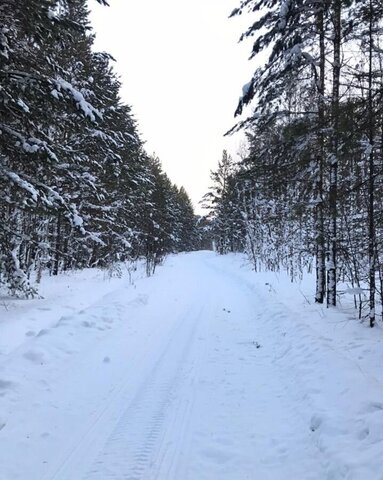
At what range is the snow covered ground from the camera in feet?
12.8

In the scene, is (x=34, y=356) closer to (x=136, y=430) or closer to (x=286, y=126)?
(x=136, y=430)

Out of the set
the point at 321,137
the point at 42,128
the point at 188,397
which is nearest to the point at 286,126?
the point at 321,137

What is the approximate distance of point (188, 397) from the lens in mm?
5469

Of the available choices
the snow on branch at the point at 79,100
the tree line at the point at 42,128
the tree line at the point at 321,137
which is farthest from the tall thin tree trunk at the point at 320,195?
the tree line at the point at 42,128

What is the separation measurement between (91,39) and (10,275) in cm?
1473

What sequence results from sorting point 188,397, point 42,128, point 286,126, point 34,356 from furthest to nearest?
point 42,128, point 286,126, point 34,356, point 188,397

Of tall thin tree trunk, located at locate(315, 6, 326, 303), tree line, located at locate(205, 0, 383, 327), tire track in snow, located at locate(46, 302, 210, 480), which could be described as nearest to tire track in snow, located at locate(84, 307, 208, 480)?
tire track in snow, located at locate(46, 302, 210, 480)

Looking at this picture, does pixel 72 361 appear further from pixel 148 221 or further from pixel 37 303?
pixel 148 221

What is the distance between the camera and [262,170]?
409 inches

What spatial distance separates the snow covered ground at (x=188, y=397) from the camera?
3893 mm

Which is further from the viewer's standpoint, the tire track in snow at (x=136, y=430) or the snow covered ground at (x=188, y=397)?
the snow covered ground at (x=188, y=397)

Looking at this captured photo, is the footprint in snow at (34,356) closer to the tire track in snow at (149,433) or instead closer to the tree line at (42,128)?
the tire track in snow at (149,433)

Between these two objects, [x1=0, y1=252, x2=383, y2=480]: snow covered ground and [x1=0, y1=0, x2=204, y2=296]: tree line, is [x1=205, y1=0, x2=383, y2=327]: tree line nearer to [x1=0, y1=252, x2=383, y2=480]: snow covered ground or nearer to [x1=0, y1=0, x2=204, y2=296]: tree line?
[x1=0, y1=252, x2=383, y2=480]: snow covered ground

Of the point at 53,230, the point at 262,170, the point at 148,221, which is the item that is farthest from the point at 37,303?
the point at 148,221
